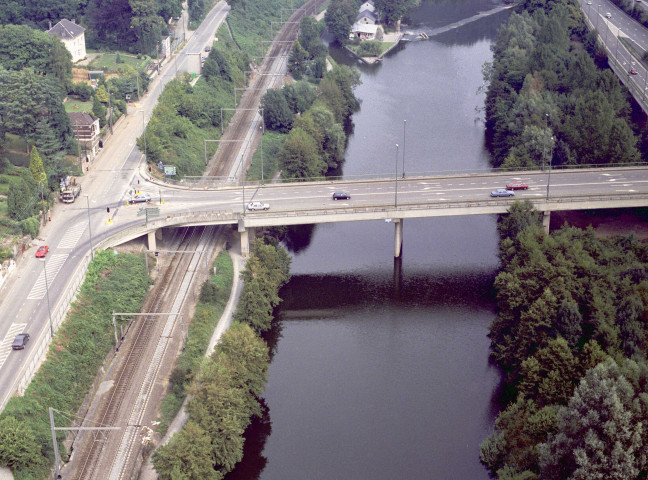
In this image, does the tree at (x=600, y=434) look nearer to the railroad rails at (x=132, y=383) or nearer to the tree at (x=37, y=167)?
the railroad rails at (x=132, y=383)

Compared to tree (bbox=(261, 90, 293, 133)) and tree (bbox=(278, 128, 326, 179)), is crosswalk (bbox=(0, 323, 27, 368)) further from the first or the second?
tree (bbox=(261, 90, 293, 133))

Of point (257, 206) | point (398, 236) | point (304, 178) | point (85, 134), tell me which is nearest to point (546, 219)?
point (398, 236)

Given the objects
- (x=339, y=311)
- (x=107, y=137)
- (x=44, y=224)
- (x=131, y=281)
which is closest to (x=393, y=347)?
(x=339, y=311)

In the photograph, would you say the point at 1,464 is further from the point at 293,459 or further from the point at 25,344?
the point at 293,459

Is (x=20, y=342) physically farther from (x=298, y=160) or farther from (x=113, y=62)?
(x=113, y=62)

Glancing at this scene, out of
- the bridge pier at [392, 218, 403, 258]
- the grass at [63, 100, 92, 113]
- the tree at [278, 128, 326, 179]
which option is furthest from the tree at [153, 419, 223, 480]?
the grass at [63, 100, 92, 113]

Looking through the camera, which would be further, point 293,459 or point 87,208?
point 87,208
